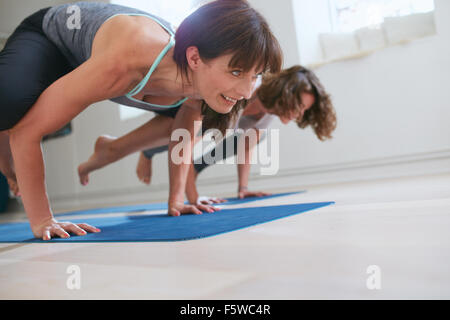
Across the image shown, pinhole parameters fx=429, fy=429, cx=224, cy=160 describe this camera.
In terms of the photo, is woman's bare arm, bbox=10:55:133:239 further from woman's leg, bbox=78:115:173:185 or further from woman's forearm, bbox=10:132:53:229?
woman's leg, bbox=78:115:173:185

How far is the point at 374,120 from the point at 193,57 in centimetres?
210

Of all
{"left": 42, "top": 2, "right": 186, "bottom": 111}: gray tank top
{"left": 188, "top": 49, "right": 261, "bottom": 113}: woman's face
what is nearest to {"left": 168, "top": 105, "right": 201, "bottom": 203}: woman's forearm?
{"left": 42, "top": 2, "right": 186, "bottom": 111}: gray tank top

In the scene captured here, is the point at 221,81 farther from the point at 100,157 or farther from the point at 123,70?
the point at 100,157

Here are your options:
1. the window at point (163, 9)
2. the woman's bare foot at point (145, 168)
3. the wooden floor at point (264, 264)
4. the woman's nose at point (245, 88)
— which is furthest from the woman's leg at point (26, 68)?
the window at point (163, 9)

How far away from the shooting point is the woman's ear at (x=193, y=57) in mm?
1060

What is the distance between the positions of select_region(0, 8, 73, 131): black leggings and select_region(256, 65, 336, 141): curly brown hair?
100cm

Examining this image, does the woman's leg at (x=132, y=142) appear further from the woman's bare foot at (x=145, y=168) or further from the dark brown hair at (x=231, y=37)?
the dark brown hair at (x=231, y=37)

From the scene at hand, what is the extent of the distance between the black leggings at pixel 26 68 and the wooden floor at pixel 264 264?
1.12ft

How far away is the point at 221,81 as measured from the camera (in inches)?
42.6

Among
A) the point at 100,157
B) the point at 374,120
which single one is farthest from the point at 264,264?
the point at 374,120

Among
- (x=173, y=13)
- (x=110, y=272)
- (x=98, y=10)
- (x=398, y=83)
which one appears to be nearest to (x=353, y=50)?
(x=398, y=83)

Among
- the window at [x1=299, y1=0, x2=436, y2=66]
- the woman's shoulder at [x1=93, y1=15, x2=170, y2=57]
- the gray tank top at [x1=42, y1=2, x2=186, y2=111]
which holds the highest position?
the window at [x1=299, y1=0, x2=436, y2=66]

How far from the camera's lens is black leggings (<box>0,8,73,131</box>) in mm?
1033

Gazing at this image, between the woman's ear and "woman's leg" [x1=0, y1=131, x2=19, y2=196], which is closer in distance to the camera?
the woman's ear
